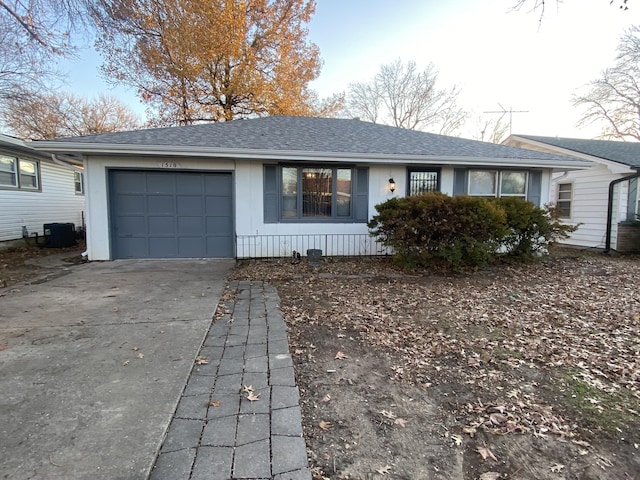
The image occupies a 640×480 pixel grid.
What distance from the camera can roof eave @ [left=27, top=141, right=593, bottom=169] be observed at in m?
6.86

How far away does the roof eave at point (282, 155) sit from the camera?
686 cm

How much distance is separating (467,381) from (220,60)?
17.7m

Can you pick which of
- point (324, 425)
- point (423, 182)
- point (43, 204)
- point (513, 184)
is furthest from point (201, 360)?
point (43, 204)

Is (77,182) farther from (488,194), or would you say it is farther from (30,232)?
(488,194)

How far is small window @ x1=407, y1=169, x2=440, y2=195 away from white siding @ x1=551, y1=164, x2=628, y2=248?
485cm

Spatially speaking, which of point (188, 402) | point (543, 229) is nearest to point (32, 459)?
point (188, 402)

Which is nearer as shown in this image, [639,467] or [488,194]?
[639,467]

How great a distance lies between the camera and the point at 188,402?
2.28 metres

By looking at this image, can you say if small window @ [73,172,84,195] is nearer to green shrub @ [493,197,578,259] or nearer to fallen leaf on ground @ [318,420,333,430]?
green shrub @ [493,197,578,259]

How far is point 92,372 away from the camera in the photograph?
105 inches

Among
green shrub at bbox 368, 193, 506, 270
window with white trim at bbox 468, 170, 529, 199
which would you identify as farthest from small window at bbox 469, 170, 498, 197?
green shrub at bbox 368, 193, 506, 270

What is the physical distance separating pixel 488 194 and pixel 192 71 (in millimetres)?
14221

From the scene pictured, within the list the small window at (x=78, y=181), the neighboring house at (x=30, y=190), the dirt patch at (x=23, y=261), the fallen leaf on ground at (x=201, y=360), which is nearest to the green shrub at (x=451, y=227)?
the fallen leaf on ground at (x=201, y=360)

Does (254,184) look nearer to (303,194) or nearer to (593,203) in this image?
(303,194)
